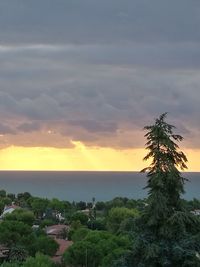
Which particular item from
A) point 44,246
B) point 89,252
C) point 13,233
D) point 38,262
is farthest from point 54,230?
point 38,262

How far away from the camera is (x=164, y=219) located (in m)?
18.8

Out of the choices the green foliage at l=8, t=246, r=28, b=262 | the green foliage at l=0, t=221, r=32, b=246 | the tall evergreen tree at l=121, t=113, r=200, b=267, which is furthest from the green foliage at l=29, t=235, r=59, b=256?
the tall evergreen tree at l=121, t=113, r=200, b=267

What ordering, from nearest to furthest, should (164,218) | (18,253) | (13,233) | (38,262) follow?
1. (164,218)
2. (38,262)
3. (18,253)
4. (13,233)

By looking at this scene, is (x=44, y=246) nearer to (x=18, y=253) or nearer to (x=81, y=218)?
(x=18, y=253)

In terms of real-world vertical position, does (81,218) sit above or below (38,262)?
above

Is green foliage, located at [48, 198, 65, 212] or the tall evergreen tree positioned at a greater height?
green foliage, located at [48, 198, 65, 212]

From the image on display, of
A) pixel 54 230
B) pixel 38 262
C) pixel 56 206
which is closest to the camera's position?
pixel 38 262

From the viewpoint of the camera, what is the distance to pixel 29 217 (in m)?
77.2

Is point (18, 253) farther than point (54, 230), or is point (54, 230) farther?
point (54, 230)

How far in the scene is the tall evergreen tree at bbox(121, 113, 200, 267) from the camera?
18.5 metres

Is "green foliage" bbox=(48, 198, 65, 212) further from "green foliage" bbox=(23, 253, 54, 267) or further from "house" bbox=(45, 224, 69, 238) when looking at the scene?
"green foliage" bbox=(23, 253, 54, 267)

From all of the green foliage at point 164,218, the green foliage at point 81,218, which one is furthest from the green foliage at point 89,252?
the green foliage at point 81,218

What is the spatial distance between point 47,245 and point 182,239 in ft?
112

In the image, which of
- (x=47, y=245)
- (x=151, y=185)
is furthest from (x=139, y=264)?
(x=47, y=245)
